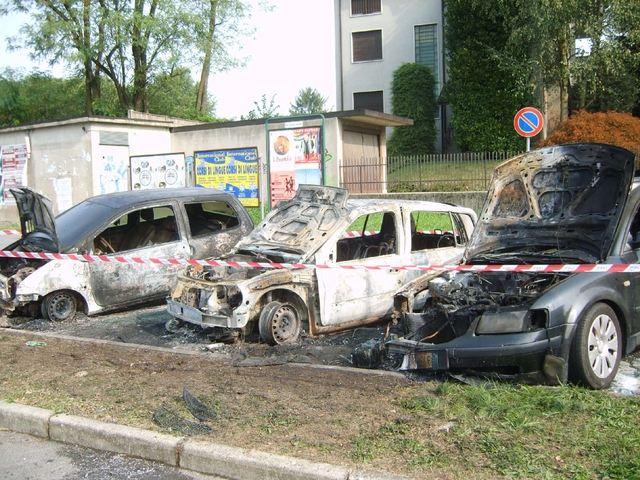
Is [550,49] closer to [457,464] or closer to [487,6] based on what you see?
[487,6]

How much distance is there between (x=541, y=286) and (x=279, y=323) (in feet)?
9.12

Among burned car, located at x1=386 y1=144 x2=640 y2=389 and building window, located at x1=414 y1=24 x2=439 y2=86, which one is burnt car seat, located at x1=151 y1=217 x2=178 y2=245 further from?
building window, located at x1=414 y1=24 x2=439 y2=86

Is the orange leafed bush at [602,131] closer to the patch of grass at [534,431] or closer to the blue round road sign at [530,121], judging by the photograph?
the blue round road sign at [530,121]

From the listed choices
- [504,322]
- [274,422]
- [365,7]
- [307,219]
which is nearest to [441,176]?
[307,219]

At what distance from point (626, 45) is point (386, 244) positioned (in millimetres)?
20827

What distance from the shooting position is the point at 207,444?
4250 mm

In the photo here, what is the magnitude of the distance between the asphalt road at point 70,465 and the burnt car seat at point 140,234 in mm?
4966

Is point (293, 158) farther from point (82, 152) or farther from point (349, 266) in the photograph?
point (349, 266)

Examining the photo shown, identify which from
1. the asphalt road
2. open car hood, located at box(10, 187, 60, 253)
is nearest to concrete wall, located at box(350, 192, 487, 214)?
open car hood, located at box(10, 187, 60, 253)

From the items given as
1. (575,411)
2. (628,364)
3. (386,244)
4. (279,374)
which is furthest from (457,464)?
(386,244)

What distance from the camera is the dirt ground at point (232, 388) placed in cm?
436

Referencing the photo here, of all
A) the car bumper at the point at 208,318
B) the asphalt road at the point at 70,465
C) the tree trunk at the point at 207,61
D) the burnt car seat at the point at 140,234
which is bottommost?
the asphalt road at the point at 70,465

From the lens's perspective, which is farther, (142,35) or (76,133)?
(142,35)

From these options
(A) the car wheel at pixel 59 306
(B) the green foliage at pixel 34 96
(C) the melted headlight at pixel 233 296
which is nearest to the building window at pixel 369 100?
(B) the green foliage at pixel 34 96
